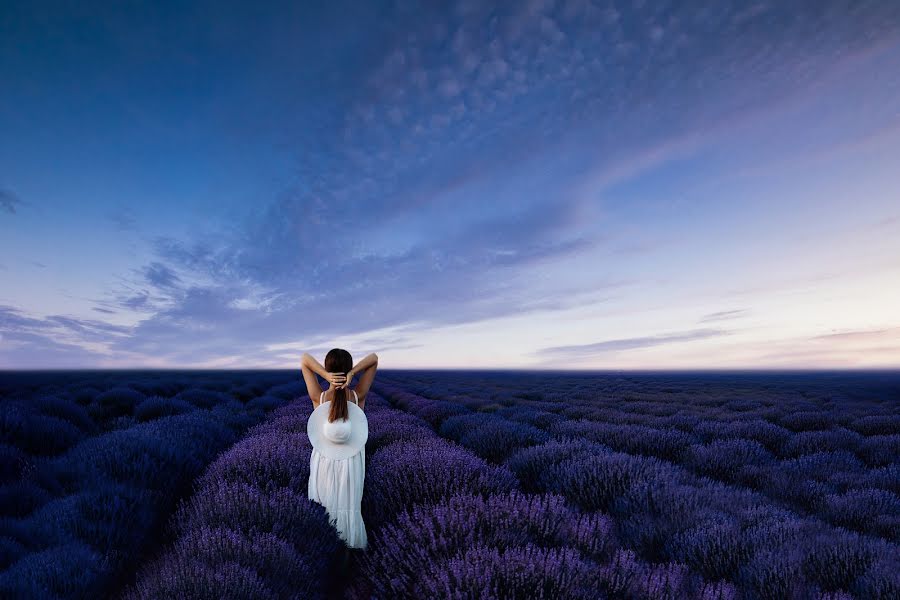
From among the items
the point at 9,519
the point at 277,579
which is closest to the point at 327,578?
the point at 277,579

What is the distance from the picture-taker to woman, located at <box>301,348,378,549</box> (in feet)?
11.4

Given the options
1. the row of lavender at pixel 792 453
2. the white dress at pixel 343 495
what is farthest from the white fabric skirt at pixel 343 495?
the row of lavender at pixel 792 453

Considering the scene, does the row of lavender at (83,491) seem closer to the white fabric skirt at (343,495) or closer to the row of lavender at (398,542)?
the row of lavender at (398,542)

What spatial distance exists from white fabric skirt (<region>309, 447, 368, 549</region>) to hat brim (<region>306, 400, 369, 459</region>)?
0.23 feet

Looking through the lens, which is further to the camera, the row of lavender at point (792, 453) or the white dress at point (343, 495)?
the row of lavender at point (792, 453)

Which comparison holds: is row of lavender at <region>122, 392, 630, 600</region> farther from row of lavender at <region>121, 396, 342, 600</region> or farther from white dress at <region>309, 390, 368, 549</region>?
white dress at <region>309, 390, 368, 549</region>

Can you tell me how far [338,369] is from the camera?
11.2 ft

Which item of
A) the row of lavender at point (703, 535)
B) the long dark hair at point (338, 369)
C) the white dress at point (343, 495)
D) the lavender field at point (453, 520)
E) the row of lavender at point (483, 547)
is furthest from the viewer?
the white dress at point (343, 495)

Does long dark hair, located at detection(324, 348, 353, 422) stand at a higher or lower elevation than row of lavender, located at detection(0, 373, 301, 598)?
higher

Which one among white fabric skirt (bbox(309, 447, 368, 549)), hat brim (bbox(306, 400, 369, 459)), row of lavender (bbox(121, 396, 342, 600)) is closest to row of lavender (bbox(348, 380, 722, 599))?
white fabric skirt (bbox(309, 447, 368, 549))

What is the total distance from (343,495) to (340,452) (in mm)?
318

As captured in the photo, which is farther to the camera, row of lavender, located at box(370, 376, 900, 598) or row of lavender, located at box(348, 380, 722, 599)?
row of lavender, located at box(370, 376, 900, 598)

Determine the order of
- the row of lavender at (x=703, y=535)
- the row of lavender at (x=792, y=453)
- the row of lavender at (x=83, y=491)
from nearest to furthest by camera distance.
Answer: the row of lavender at (x=703, y=535) < the row of lavender at (x=83, y=491) < the row of lavender at (x=792, y=453)

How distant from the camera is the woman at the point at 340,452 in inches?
137
